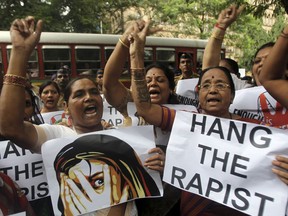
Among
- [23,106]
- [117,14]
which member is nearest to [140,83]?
[23,106]

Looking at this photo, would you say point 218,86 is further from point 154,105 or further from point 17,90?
point 17,90

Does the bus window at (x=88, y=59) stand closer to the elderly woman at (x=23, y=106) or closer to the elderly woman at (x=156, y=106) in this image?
the elderly woman at (x=23, y=106)

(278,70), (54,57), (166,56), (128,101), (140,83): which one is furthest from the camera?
(166,56)

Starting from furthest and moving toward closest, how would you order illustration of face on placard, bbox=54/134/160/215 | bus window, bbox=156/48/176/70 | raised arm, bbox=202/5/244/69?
bus window, bbox=156/48/176/70 < raised arm, bbox=202/5/244/69 < illustration of face on placard, bbox=54/134/160/215

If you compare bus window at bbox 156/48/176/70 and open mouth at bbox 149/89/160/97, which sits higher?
open mouth at bbox 149/89/160/97

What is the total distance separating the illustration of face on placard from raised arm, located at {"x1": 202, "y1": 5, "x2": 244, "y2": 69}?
54.9 inches

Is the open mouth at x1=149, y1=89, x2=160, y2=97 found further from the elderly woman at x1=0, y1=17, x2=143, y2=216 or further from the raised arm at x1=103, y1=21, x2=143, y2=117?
the elderly woman at x1=0, y1=17, x2=143, y2=216

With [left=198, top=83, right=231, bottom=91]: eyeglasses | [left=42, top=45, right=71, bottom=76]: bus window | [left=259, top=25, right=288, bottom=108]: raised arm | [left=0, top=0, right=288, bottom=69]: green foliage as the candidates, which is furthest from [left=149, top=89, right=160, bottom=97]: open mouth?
[left=42, top=45, right=71, bottom=76]: bus window

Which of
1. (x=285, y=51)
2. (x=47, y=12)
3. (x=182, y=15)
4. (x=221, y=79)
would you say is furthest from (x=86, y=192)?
(x=182, y=15)

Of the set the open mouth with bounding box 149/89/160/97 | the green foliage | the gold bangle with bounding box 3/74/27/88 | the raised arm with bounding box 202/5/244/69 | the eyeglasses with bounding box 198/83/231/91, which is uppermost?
the green foliage

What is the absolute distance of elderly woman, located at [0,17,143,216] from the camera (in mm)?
1851

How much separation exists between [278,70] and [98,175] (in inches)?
44.3

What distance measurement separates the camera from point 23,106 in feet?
6.17

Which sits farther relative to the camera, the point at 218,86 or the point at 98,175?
the point at 218,86
